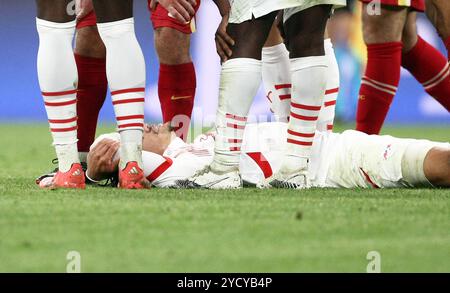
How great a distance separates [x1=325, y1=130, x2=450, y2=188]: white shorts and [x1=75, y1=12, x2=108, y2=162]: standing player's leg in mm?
1324

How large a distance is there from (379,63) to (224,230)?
101 inches

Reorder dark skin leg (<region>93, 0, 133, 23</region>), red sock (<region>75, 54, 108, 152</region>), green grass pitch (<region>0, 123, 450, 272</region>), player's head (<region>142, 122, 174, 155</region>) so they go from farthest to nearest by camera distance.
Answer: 1. red sock (<region>75, 54, 108, 152</region>)
2. player's head (<region>142, 122, 174, 155</region>)
3. dark skin leg (<region>93, 0, 133, 23</region>)
4. green grass pitch (<region>0, 123, 450, 272</region>)

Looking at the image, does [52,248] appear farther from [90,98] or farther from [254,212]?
[90,98]

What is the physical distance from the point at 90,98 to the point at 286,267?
284 cm

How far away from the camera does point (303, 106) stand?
5055 mm

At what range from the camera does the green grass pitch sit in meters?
3.11

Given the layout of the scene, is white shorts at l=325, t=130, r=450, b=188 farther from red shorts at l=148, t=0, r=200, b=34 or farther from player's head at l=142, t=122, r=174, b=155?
red shorts at l=148, t=0, r=200, b=34

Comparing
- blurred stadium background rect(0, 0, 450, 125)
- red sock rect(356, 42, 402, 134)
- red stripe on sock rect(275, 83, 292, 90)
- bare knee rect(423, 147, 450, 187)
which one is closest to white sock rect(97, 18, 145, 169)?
red stripe on sock rect(275, 83, 292, 90)

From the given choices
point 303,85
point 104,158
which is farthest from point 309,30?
point 104,158

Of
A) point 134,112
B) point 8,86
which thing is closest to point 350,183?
point 134,112

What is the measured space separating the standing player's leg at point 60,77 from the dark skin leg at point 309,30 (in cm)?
105

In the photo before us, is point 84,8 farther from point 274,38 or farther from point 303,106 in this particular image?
point 303,106

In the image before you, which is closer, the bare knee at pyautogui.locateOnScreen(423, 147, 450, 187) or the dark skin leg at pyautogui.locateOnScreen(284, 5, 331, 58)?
the bare knee at pyautogui.locateOnScreen(423, 147, 450, 187)

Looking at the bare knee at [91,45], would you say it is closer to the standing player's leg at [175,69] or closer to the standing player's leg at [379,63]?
the standing player's leg at [175,69]
